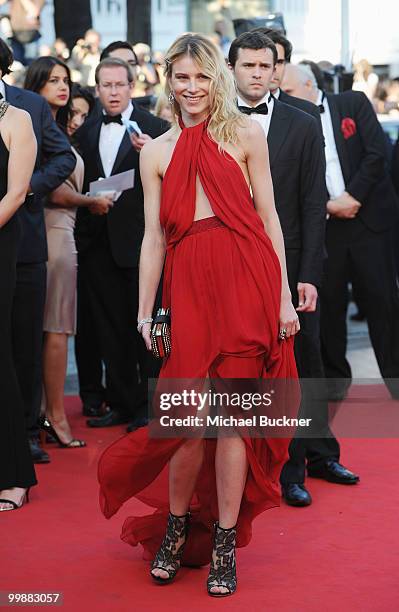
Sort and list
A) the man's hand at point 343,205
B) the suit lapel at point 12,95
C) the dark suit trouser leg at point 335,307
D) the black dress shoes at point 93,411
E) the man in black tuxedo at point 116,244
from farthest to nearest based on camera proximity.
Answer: the black dress shoes at point 93,411, the dark suit trouser leg at point 335,307, the man's hand at point 343,205, the man in black tuxedo at point 116,244, the suit lapel at point 12,95

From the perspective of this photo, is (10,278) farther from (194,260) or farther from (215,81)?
(215,81)

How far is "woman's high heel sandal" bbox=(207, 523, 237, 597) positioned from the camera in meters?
4.20

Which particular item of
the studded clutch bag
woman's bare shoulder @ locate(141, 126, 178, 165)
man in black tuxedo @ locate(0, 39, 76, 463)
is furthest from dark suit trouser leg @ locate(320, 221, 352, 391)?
the studded clutch bag

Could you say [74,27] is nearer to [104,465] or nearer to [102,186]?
[102,186]

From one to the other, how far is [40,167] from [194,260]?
2.13 metres

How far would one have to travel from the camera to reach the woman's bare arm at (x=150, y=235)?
14.5 ft

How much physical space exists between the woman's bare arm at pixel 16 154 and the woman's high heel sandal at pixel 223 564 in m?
1.80

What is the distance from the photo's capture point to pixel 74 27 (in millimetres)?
12625

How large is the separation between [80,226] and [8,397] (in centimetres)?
217

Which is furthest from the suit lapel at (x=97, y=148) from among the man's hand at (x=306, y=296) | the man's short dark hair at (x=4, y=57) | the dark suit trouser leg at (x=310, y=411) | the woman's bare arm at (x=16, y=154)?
the man's hand at (x=306, y=296)

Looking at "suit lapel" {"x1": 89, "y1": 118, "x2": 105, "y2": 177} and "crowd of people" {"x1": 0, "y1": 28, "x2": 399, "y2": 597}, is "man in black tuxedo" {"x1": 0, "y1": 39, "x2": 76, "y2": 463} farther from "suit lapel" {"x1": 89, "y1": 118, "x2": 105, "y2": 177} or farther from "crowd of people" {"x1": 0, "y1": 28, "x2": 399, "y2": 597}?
"suit lapel" {"x1": 89, "y1": 118, "x2": 105, "y2": 177}

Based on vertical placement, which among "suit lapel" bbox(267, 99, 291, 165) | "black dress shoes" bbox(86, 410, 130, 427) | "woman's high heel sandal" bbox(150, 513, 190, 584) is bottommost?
"black dress shoes" bbox(86, 410, 130, 427)

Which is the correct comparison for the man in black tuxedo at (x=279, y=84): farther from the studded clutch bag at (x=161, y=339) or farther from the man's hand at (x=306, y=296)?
the studded clutch bag at (x=161, y=339)

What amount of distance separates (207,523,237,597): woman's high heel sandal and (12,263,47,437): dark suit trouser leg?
7.41ft
